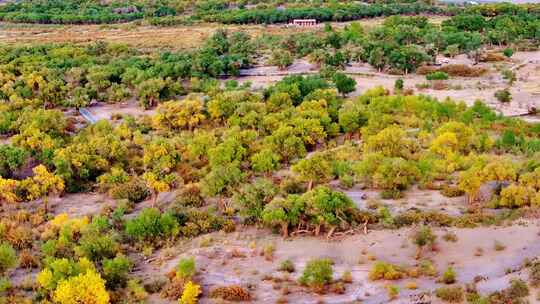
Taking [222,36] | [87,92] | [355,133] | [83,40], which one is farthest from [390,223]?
[83,40]

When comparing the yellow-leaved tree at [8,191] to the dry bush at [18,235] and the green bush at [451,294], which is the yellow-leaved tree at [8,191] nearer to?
the dry bush at [18,235]

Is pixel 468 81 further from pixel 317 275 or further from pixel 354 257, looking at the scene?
pixel 317 275

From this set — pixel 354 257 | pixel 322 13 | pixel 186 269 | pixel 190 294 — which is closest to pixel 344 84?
pixel 354 257

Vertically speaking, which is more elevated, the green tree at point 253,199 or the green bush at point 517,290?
the green tree at point 253,199

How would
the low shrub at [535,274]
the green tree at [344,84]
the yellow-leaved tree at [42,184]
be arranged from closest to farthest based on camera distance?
the low shrub at [535,274], the yellow-leaved tree at [42,184], the green tree at [344,84]

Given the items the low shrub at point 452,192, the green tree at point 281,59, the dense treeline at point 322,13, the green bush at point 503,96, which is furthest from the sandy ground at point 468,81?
the dense treeline at point 322,13

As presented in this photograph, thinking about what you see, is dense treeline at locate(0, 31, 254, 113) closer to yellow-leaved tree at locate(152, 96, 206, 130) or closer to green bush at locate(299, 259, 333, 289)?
yellow-leaved tree at locate(152, 96, 206, 130)
